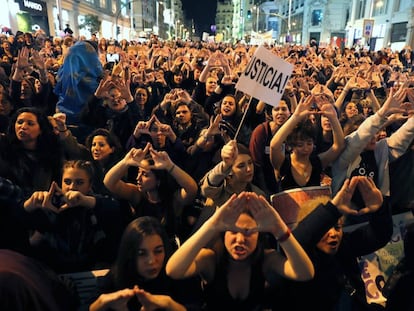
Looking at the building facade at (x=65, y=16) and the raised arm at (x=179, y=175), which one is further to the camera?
the building facade at (x=65, y=16)

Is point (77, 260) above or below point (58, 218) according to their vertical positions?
below

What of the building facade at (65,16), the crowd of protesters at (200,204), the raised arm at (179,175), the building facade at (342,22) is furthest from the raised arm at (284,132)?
the building facade at (65,16)

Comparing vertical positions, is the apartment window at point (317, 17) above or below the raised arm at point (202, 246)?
above

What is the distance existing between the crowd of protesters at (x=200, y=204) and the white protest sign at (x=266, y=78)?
164 millimetres

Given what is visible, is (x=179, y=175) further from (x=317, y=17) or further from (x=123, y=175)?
(x=317, y=17)

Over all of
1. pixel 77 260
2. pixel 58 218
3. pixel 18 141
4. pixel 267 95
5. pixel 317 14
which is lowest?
pixel 77 260

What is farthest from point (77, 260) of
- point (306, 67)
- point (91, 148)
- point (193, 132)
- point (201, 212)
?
point (306, 67)

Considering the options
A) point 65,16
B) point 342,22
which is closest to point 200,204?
point 65,16

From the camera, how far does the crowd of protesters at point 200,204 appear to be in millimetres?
2094

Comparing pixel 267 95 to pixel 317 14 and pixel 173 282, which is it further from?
pixel 317 14

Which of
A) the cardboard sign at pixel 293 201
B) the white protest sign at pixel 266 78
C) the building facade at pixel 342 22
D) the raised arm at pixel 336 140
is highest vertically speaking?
the building facade at pixel 342 22

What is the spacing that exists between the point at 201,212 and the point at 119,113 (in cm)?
229

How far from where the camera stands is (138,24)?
73375mm

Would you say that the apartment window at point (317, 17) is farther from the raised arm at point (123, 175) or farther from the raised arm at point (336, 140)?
the raised arm at point (123, 175)
